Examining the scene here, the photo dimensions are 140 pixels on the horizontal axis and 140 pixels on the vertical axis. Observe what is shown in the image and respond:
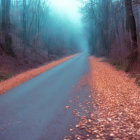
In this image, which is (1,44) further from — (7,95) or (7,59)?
(7,95)

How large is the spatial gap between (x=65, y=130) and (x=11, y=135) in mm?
1256

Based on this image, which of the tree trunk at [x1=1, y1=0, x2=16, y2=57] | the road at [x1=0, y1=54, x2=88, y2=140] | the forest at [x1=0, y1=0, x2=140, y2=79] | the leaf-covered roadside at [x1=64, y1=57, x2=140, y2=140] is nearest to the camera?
the leaf-covered roadside at [x1=64, y1=57, x2=140, y2=140]

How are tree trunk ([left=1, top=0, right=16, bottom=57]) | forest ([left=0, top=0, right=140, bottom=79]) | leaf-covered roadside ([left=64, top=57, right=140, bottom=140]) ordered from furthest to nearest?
tree trunk ([left=1, top=0, right=16, bottom=57]) → forest ([left=0, top=0, right=140, bottom=79]) → leaf-covered roadside ([left=64, top=57, right=140, bottom=140])

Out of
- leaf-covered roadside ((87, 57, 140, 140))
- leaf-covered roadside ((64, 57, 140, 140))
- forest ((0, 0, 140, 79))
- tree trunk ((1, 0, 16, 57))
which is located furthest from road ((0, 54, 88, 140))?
tree trunk ((1, 0, 16, 57))

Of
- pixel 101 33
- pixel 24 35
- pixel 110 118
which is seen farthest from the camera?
pixel 101 33

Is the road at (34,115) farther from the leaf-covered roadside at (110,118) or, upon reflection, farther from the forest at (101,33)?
the forest at (101,33)

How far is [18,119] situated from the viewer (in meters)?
6.05

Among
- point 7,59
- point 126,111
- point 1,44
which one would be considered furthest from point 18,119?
point 1,44

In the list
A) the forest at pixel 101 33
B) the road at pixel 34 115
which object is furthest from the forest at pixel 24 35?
the road at pixel 34 115

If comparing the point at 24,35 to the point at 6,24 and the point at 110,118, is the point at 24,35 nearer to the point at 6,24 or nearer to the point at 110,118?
the point at 6,24

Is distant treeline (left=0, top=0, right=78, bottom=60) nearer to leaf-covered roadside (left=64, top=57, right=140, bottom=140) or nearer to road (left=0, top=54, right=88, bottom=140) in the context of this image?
road (left=0, top=54, right=88, bottom=140)

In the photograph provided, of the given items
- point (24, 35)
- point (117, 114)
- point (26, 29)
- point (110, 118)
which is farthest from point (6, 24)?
point (110, 118)

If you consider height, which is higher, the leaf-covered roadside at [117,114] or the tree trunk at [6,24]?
the tree trunk at [6,24]

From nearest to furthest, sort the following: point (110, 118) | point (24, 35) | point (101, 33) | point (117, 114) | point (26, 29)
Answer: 1. point (110, 118)
2. point (117, 114)
3. point (24, 35)
4. point (101, 33)
5. point (26, 29)
